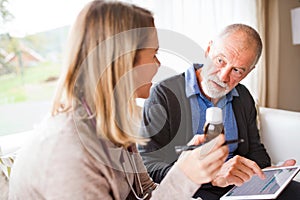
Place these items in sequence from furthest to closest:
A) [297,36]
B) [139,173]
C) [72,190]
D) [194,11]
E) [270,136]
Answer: [297,36] < [194,11] < [270,136] < [139,173] < [72,190]

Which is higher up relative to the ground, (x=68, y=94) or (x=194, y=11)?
(x=194, y=11)

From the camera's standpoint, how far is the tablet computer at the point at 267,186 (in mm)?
930

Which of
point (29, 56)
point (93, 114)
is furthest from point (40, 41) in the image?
point (93, 114)

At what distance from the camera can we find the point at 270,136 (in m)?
1.69

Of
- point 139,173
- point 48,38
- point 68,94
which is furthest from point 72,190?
point 48,38

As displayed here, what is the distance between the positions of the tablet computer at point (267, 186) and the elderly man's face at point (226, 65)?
1.08 ft

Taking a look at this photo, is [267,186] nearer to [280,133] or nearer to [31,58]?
[280,133]

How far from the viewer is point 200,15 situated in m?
1.90

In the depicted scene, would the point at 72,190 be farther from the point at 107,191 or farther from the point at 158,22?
the point at 158,22

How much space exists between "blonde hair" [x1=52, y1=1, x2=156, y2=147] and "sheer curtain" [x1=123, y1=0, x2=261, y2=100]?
954mm

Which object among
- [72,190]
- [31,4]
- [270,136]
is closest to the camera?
[72,190]

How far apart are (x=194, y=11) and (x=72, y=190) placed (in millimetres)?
1470

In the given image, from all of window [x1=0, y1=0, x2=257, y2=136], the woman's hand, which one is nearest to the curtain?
window [x1=0, y1=0, x2=257, y2=136]

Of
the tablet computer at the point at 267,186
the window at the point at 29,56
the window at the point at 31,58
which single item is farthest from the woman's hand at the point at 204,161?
the window at the point at 29,56
